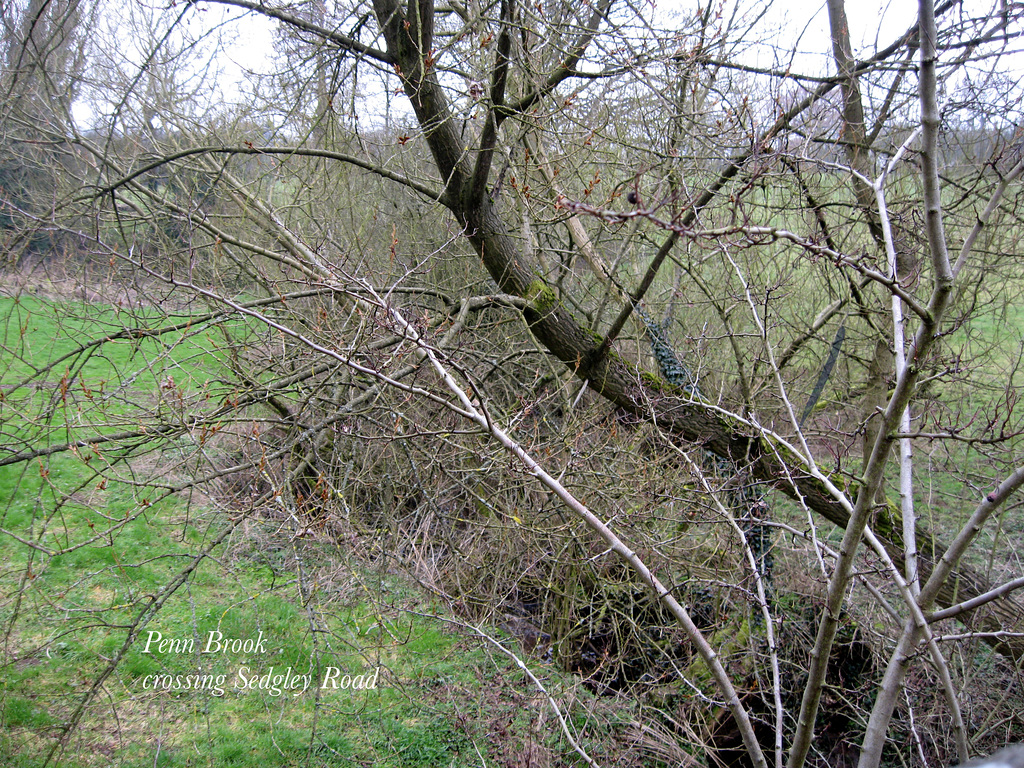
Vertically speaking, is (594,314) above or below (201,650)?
above

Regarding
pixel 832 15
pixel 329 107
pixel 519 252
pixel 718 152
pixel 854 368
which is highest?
pixel 832 15

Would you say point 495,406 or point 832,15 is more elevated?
point 832,15

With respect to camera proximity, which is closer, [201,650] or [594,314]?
[201,650]

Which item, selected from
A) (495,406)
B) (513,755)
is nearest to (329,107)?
(495,406)

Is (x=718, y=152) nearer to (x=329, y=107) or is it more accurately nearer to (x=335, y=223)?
(x=329, y=107)

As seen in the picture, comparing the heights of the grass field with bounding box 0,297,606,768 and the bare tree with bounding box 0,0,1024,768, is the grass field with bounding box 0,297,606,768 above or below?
below

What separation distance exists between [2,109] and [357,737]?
4.70 m

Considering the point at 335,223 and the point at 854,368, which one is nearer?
the point at 335,223

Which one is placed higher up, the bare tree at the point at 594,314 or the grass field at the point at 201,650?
the bare tree at the point at 594,314

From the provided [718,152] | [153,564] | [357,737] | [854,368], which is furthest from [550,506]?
[854,368]

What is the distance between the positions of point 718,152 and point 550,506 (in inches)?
135

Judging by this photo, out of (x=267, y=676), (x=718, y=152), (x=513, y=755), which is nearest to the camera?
(x=513, y=755)

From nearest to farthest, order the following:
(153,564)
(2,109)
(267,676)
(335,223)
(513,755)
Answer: (2,109) < (513,755) < (267,676) < (153,564) < (335,223)

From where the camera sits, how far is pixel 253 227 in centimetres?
843
